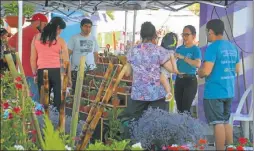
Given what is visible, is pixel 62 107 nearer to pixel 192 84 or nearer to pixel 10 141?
pixel 10 141

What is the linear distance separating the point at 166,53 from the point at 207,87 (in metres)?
0.45

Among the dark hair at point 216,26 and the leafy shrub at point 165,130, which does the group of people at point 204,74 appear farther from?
the leafy shrub at point 165,130

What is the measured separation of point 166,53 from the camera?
410 centimetres

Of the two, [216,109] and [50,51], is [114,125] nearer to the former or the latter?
[216,109]

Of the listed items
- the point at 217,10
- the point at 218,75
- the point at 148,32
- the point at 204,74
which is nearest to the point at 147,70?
the point at 148,32

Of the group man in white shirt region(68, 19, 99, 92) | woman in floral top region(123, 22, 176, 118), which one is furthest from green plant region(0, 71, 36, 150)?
man in white shirt region(68, 19, 99, 92)

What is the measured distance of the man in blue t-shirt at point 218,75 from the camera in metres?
4.07

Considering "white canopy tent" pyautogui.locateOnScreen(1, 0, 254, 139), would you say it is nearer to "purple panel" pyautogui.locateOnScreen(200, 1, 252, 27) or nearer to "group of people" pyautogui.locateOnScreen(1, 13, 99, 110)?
"purple panel" pyautogui.locateOnScreen(200, 1, 252, 27)

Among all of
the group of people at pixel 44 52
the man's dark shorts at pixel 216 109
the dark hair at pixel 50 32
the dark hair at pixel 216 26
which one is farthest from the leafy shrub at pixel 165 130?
the dark hair at pixel 50 32

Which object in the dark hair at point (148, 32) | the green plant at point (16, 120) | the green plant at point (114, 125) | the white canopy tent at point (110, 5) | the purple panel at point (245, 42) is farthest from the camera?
the white canopy tent at point (110, 5)

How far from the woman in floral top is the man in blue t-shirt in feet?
1.12

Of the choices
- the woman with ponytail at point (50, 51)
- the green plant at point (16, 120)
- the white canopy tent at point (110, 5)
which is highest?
the white canopy tent at point (110, 5)

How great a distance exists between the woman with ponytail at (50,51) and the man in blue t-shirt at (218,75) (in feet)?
4.73

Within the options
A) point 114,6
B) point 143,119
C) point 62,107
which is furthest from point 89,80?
point 114,6
